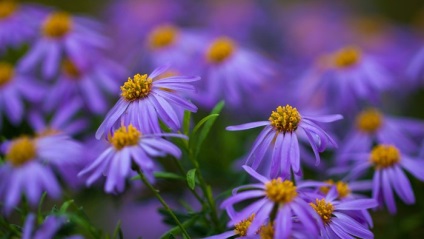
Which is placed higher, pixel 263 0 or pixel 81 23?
pixel 263 0

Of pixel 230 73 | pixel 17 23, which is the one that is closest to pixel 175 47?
pixel 230 73

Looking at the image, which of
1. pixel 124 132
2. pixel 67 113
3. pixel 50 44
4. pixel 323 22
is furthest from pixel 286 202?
pixel 323 22

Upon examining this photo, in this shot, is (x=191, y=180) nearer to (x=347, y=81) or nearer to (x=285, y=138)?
(x=285, y=138)

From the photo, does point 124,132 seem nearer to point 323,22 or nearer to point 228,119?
point 228,119

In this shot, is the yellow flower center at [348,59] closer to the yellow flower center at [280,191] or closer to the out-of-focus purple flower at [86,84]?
the out-of-focus purple flower at [86,84]

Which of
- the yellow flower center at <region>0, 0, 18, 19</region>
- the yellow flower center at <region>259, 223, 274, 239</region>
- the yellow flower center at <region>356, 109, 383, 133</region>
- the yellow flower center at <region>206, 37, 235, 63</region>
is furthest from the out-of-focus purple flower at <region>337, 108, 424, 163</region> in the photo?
the yellow flower center at <region>0, 0, 18, 19</region>

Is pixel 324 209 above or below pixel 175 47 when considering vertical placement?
below
